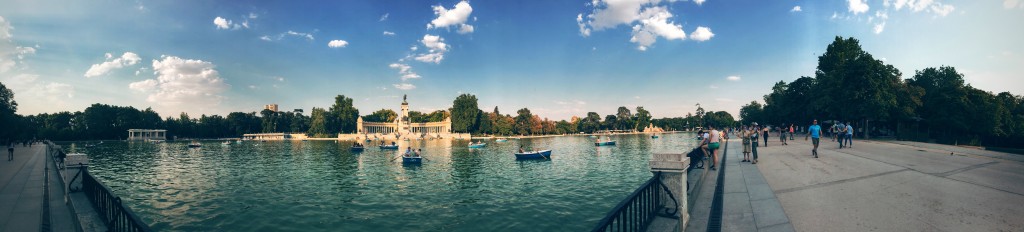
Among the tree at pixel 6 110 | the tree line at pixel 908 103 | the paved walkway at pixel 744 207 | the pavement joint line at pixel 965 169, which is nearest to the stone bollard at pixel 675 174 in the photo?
the paved walkway at pixel 744 207

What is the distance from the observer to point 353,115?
131875 mm

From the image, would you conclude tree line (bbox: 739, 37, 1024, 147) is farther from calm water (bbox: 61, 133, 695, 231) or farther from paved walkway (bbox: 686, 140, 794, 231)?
paved walkway (bbox: 686, 140, 794, 231)

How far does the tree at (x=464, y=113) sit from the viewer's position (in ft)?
402

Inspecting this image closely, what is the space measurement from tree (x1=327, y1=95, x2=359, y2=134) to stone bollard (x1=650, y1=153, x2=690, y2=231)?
5292 inches

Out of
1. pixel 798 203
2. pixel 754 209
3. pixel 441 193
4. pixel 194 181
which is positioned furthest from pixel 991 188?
pixel 194 181

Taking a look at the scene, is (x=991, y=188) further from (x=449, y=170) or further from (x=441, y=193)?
(x=449, y=170)

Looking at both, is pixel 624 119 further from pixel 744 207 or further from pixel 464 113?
pixel 744 207

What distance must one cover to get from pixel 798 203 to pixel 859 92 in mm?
41443

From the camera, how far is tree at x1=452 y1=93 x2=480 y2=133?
12262 cm

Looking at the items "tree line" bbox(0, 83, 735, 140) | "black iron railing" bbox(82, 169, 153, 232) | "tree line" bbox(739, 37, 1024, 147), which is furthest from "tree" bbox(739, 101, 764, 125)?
"black iron railing" bbox(82, 169, 153, 232)

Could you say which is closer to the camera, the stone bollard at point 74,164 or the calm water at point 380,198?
the stone bollard at point 74,164

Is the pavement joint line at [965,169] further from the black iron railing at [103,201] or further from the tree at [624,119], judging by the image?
the tree at [624,119]

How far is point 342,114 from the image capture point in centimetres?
12756

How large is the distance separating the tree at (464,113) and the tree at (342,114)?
36.1 m
